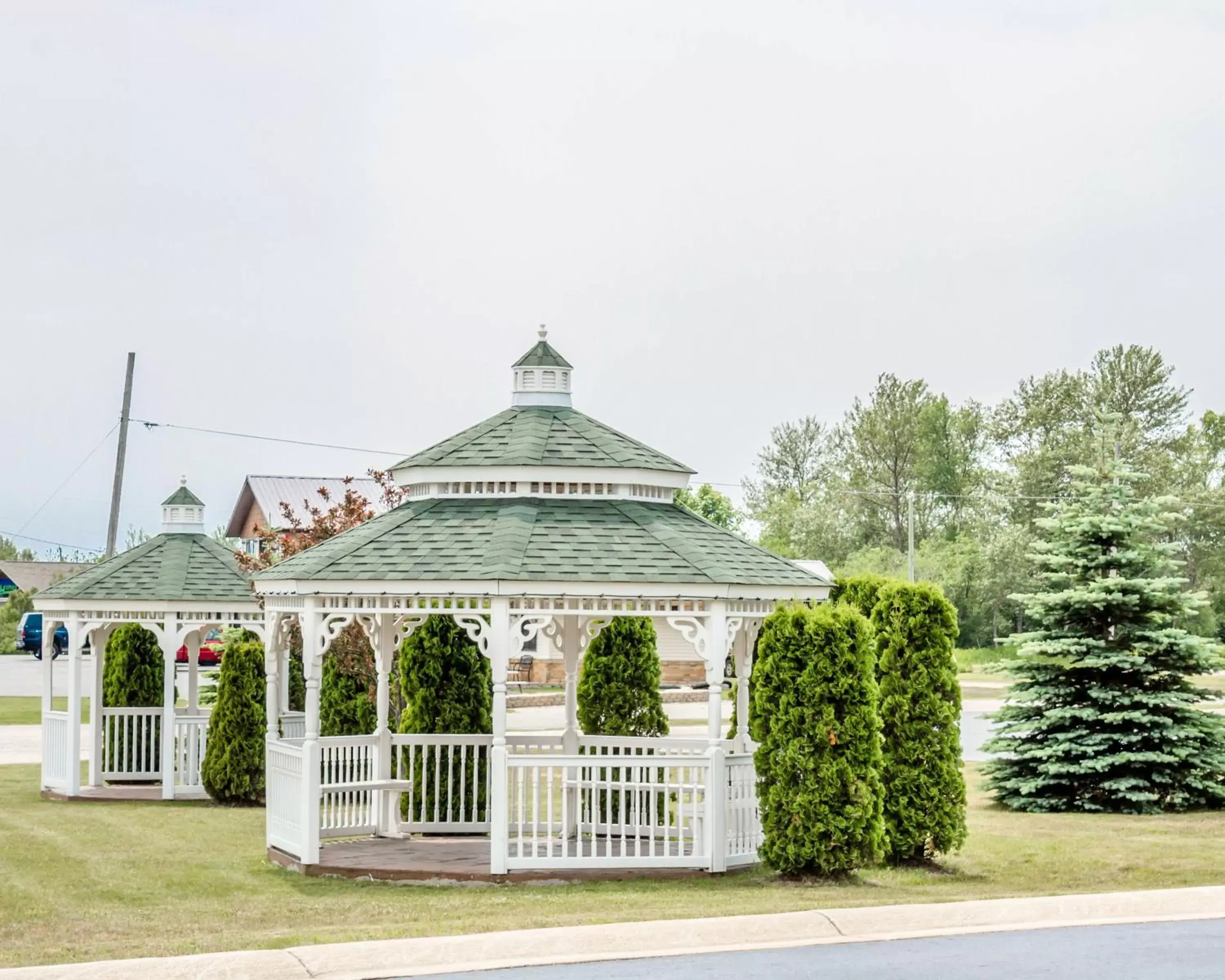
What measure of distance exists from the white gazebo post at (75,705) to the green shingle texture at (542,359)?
8.05 meters

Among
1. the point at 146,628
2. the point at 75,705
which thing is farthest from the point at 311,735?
the point at 146,628

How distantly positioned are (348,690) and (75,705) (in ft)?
12.5

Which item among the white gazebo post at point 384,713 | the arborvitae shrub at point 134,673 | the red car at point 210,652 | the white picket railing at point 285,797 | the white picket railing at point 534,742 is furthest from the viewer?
the red car at point 210,652

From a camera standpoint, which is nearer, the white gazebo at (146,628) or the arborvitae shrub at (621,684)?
the arborvitae shrub at (621,684)

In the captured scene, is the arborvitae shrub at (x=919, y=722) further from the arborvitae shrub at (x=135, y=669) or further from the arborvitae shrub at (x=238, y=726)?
the arborvitae shrub at (x=135, y=669)

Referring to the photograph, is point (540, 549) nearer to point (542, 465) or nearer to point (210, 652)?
point (542, 465)

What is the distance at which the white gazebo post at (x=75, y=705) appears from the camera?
72.7 ft

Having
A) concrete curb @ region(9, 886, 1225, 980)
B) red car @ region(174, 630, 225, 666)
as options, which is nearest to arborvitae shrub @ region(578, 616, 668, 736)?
concrete curb @ region(9, 886, 1225, 980)

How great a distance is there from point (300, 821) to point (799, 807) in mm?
4701

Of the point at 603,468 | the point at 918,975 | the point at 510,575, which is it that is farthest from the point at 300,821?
the point at 918,975

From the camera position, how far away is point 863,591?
1565 centimetres

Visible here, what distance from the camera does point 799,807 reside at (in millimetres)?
14008

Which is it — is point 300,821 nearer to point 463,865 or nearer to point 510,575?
point 463,865

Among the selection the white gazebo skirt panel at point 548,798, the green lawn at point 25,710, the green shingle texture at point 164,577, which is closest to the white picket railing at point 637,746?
the white gazebo skirt panel at point 548,798
